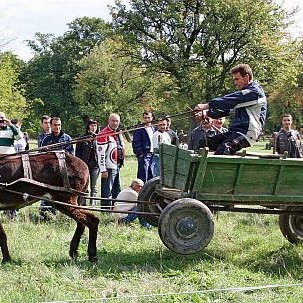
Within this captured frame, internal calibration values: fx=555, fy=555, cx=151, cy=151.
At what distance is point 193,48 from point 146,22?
3179 mm

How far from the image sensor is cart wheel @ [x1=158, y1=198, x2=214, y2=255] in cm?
603

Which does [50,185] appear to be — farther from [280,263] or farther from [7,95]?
[7,95]

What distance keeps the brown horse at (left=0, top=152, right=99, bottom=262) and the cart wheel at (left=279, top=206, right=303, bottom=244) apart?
253cm

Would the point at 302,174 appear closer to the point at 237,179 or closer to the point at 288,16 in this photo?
the point at 237,179

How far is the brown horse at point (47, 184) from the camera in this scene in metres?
6.80

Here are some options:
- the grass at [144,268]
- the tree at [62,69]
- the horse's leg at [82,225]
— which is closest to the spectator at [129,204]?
the grass at [144,268]

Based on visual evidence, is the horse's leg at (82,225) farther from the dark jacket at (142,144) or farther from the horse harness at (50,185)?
Answer: the dark jacket at (142,144)

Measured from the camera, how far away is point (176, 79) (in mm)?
32344

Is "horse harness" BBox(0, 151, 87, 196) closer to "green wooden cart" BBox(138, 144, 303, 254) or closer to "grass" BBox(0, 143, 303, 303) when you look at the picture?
"grass" BBox(0, 143, 303, 303)

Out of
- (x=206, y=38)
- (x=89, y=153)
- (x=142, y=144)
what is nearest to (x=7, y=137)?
(x=89, y=153)

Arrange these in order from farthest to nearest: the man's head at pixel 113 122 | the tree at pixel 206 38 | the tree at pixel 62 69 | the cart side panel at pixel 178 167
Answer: the tree at pixel 62 69, the tree at pixel 206 38, the man's head at pixel 113 122, the cart side panel at pixel 178 167

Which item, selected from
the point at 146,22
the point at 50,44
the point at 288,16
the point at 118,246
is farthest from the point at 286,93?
the point at 118,246

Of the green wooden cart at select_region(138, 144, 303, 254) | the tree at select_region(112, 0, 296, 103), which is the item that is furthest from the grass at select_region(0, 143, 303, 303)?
the tree at select_region(112, 0, 296, 103)

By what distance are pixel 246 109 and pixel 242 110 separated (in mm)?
62
